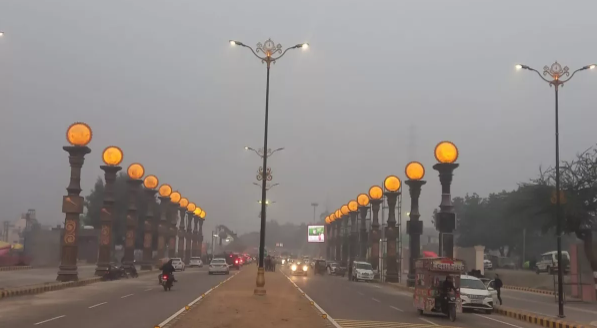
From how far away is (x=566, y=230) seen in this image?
135ft

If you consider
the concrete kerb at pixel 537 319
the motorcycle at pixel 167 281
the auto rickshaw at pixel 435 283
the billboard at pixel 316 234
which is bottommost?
the concrete kerb at pixel 537 319

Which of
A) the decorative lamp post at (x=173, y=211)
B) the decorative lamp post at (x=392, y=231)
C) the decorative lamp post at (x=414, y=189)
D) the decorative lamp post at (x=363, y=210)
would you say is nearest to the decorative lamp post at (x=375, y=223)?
the decorative lamp post at (x=363, y=210)

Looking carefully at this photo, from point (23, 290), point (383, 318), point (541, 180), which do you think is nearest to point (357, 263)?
point (541, 180)

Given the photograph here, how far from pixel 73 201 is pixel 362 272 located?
97.0 ft

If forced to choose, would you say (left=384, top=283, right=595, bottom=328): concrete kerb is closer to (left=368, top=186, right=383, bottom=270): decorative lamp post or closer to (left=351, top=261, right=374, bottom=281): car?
(left=351, top=261, right=374, bottom=281): car

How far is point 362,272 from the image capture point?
59094mm

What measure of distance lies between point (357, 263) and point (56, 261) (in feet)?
126

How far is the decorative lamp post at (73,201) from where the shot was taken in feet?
128

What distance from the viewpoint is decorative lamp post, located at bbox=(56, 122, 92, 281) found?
3916 cm

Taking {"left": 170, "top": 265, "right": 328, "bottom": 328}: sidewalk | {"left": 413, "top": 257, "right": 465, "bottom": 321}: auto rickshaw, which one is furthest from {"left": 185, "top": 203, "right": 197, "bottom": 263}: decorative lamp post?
{"left": 413, "top": 257, "right": 465, "bottom": 321}: auto rickshaw

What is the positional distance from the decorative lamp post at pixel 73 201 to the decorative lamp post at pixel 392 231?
2871 cm

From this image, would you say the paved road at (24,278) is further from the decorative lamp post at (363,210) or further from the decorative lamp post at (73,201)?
the decorative lamp post at (363,210)

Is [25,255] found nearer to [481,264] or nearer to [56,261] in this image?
[56,261]

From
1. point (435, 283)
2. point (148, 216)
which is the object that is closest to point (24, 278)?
point (148, 216)
